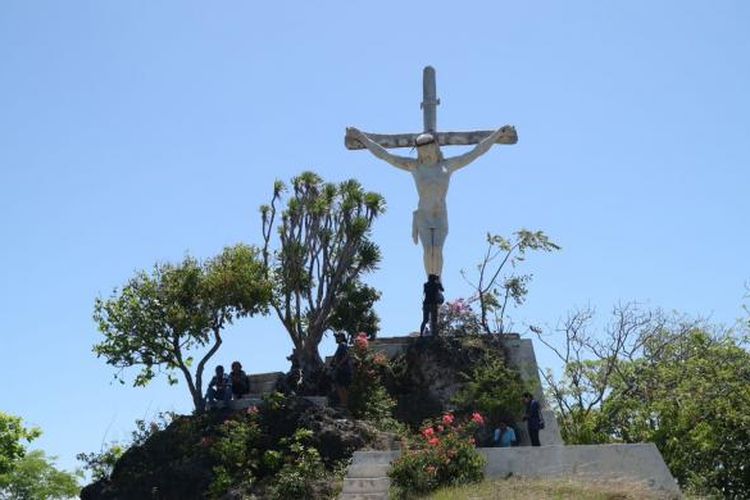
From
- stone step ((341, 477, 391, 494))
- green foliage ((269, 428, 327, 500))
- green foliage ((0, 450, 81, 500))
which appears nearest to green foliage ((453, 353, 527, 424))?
green foliage ((269, 428, 327, 500))

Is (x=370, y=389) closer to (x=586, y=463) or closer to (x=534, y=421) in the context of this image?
(x=534, y=421)

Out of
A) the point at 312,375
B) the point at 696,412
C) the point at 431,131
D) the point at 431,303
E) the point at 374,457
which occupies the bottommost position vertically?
the point at 374,457

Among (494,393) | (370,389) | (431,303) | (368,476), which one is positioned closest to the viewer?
(368,476)

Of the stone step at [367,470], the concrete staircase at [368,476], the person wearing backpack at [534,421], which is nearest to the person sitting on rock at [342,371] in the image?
the concrete staircase at [368,476]

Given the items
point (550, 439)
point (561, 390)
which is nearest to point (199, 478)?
point (550, 439)

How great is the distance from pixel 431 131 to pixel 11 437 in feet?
58.7

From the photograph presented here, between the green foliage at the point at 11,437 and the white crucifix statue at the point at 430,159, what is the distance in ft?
52.9

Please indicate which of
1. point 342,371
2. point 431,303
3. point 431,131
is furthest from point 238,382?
point 431,131

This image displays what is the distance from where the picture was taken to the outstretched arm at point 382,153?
66.9 feet

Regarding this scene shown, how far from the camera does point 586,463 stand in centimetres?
1402

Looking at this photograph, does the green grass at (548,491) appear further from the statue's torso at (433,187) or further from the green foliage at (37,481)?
the green foliage at (37,481)

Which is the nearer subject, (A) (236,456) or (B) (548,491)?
(B) (548,491)

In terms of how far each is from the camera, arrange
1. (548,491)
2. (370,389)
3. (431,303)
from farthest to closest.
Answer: (431,303)
(370,389)
(548,491)

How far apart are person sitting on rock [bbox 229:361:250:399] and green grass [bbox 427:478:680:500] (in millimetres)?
7041
